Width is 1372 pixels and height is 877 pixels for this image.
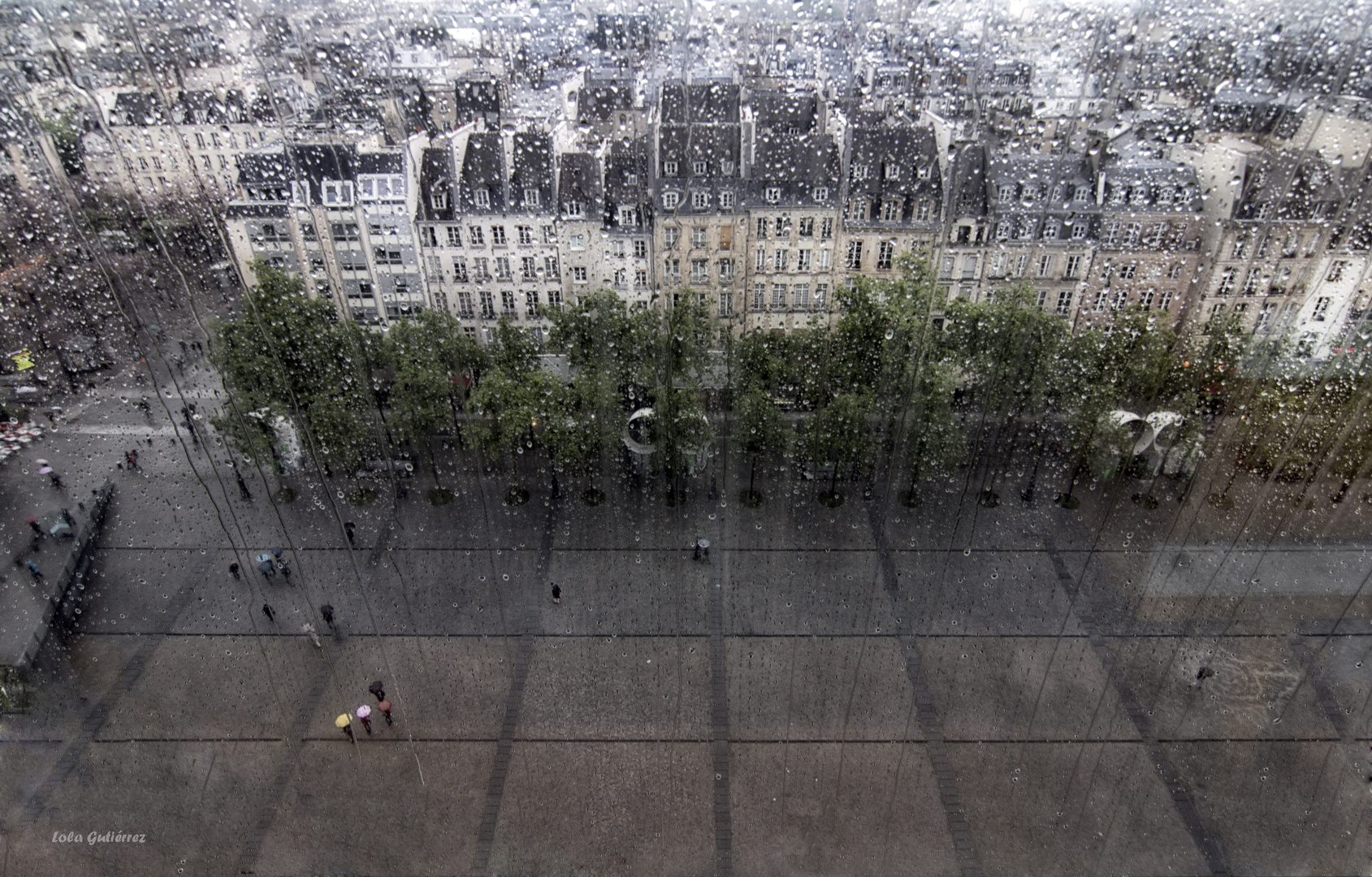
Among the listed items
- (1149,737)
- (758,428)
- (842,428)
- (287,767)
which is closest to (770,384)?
(758,428)

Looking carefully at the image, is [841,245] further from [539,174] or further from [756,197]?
[539,174]

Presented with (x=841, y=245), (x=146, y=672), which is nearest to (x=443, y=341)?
(x=146, y=672)

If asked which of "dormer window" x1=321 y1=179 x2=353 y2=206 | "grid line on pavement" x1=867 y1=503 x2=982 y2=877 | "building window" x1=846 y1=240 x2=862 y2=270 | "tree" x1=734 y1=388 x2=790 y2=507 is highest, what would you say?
"dormer window" x1=321 y1=179 x2=353 y2=206

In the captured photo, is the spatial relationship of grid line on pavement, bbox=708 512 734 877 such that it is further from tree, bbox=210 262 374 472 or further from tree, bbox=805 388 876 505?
tree, bbox=210 262 374 472

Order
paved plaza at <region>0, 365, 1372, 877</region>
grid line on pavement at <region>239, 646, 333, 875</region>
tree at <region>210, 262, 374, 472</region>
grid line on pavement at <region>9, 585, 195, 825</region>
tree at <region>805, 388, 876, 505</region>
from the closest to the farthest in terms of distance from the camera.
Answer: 1. grid line on pavement at <region>239, 646, 333, 875</region>
2. paved plaza at <region>0, 365, 1372, 877</region>
3. grid line on pavement at <region>9, 585, 195, 825</region>
4. tree at <region>805, 388, 876, 505</region>
5. tree at <region>210, 262, 374, 472</region>

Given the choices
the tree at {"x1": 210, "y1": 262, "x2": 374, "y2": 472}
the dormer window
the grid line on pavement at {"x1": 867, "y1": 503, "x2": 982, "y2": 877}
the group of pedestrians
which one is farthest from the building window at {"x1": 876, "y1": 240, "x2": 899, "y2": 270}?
the group of pedestrians

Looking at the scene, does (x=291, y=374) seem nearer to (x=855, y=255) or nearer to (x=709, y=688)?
(x=709, y=688)
